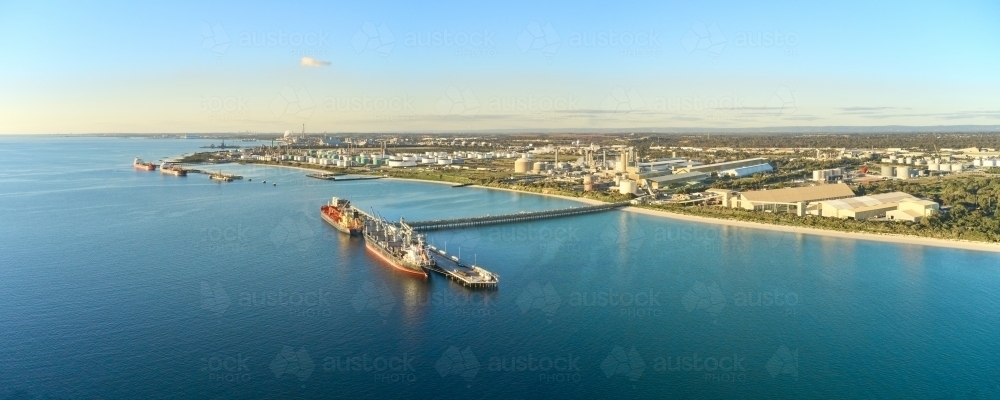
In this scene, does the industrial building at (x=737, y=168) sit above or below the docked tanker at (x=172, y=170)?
below

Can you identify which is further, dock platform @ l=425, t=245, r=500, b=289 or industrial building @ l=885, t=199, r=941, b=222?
industrial building @ l=885, t=199, r=941, b=222

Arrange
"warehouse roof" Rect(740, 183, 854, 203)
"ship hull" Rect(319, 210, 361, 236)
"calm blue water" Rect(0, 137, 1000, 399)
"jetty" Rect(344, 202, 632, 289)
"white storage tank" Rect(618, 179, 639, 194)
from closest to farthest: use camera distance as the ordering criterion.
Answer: "calm blue water" Rect(0, 137, 1000, 399) < "jetty" Rect(344, 202, 632, 289) < "ship hull" Rect(319, 210, 361, 236) < "warehouse roof" Rect(740, 183, 854, 203) < "white storage tank" Rect(618, 179, 639, 194)

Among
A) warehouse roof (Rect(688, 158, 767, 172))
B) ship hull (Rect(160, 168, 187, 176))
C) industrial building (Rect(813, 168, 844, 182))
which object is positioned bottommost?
industrial building (Rect(813, 168, 844, 182))

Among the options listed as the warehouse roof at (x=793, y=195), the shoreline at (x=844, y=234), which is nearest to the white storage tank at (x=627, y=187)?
the shoreline at (x=844, y=234)

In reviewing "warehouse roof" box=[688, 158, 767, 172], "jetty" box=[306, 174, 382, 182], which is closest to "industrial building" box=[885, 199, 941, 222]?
"warehouse roof" box=[688, 158, 767, 172]

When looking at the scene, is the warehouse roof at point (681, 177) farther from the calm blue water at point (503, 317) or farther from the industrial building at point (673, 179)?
the calm blue water at point (503, 317)

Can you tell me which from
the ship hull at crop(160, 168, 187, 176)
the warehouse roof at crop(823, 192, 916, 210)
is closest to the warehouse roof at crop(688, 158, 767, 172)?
the warehouse roof at crop(823, 192, 916, 210)

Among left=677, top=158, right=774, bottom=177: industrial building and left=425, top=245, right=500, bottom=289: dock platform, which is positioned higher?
left=677, top=158, right=774, bottom=177: industrial building

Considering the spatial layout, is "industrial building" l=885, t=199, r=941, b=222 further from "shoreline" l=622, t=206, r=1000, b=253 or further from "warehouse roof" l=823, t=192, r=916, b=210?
"shoreline" l=622, t=206, r=1000, b=253

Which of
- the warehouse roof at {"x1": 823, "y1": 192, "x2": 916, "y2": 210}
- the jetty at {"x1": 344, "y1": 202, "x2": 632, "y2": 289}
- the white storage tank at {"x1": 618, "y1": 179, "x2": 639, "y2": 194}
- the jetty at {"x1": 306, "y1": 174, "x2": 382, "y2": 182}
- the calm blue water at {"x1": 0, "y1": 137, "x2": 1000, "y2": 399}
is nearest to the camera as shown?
the calm blue water at {"x1": 0, "y1": 137, "x2": 1000, "y2": 399}
